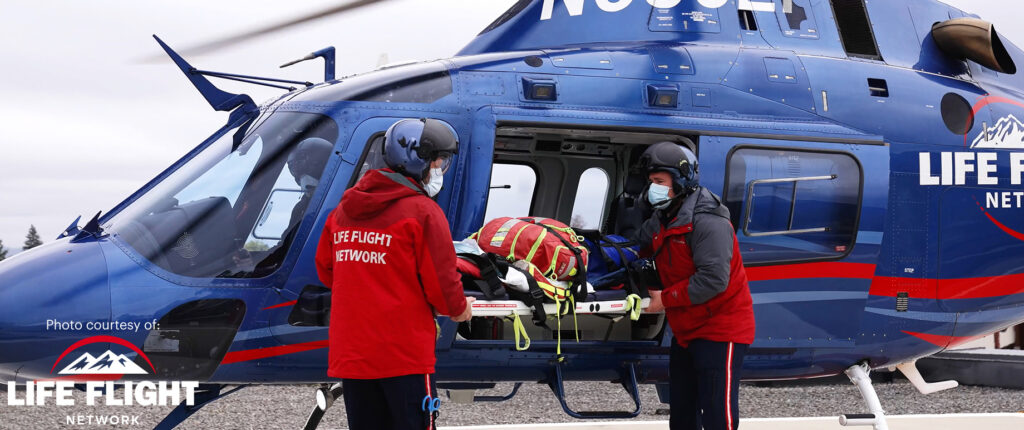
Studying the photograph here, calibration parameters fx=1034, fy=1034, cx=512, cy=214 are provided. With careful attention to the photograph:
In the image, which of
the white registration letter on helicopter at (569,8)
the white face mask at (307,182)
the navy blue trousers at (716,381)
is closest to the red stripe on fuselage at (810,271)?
the navy blue trousers at (716,381)

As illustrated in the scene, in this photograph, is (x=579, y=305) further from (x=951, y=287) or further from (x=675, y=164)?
(x=951, y=287)

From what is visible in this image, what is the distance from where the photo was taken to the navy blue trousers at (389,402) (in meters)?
3.69

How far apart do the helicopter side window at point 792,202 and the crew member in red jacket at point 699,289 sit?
64cm

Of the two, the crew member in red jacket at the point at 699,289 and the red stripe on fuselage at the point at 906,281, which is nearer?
the crew member in red jacket at the point at 699,289

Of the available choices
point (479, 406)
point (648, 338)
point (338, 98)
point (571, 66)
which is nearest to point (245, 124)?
point (338, 98)

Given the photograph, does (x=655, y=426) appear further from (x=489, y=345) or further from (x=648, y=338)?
(x=489, y=345)

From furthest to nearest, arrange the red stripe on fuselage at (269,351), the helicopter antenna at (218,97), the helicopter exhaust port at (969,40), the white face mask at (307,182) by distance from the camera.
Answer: the helicopter exhaust port at (969,40) → the helicopter antenna at (218,97) → the white face mask at (307,182) → the red stripe on fuselage at (269,351)

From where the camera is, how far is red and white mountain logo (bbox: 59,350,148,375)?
4.55 metres

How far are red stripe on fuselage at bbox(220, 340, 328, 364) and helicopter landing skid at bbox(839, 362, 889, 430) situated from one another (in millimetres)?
2746

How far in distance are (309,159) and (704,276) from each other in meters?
1.94

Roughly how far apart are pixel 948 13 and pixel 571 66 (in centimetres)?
279

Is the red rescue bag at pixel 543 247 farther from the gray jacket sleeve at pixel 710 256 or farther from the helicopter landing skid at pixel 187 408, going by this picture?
the helicopter landing skid at pixel 187 408

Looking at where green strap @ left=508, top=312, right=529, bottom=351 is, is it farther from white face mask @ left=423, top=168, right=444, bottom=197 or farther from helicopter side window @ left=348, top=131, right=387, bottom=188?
helicopter side window @ left=348, top=131, right=387, bottom=188

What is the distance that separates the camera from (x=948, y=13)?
661cm
